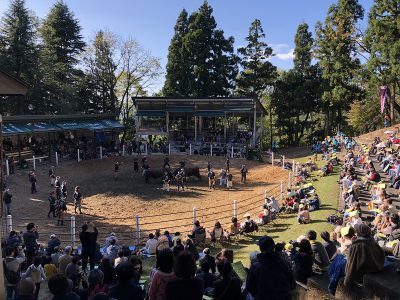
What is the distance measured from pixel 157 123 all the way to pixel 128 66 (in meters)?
8.81

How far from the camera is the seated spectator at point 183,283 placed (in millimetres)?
4008

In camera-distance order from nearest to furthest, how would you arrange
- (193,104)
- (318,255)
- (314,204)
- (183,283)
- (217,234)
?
1. (183,283)
2. (318,255)
3. (217,234)
4. (314,204)
5. (193,104)

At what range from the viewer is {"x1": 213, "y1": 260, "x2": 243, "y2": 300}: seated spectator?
462 cm

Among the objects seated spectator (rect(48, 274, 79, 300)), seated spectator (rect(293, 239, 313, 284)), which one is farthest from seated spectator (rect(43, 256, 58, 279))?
seated spectator (rect(293, 239, 313, 284))

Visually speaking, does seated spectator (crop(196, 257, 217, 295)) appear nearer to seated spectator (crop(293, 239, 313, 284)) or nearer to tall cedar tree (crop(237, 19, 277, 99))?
seated spectator (crop(293, 239, 313, 284))

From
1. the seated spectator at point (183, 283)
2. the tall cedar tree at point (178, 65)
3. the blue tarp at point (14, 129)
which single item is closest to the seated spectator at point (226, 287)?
the seated spectator at point (183, 283)

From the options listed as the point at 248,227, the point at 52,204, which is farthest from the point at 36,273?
the point at 52,204

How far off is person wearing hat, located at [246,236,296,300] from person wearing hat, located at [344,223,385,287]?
1.43 metres

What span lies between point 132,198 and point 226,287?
753 inches

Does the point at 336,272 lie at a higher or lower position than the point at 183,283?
lower

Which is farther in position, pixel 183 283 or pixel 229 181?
pixel 229 181

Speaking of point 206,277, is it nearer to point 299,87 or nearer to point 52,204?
point 52,204

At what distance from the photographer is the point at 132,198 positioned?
2322 centimetres

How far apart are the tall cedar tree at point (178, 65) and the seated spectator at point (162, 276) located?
137ft
